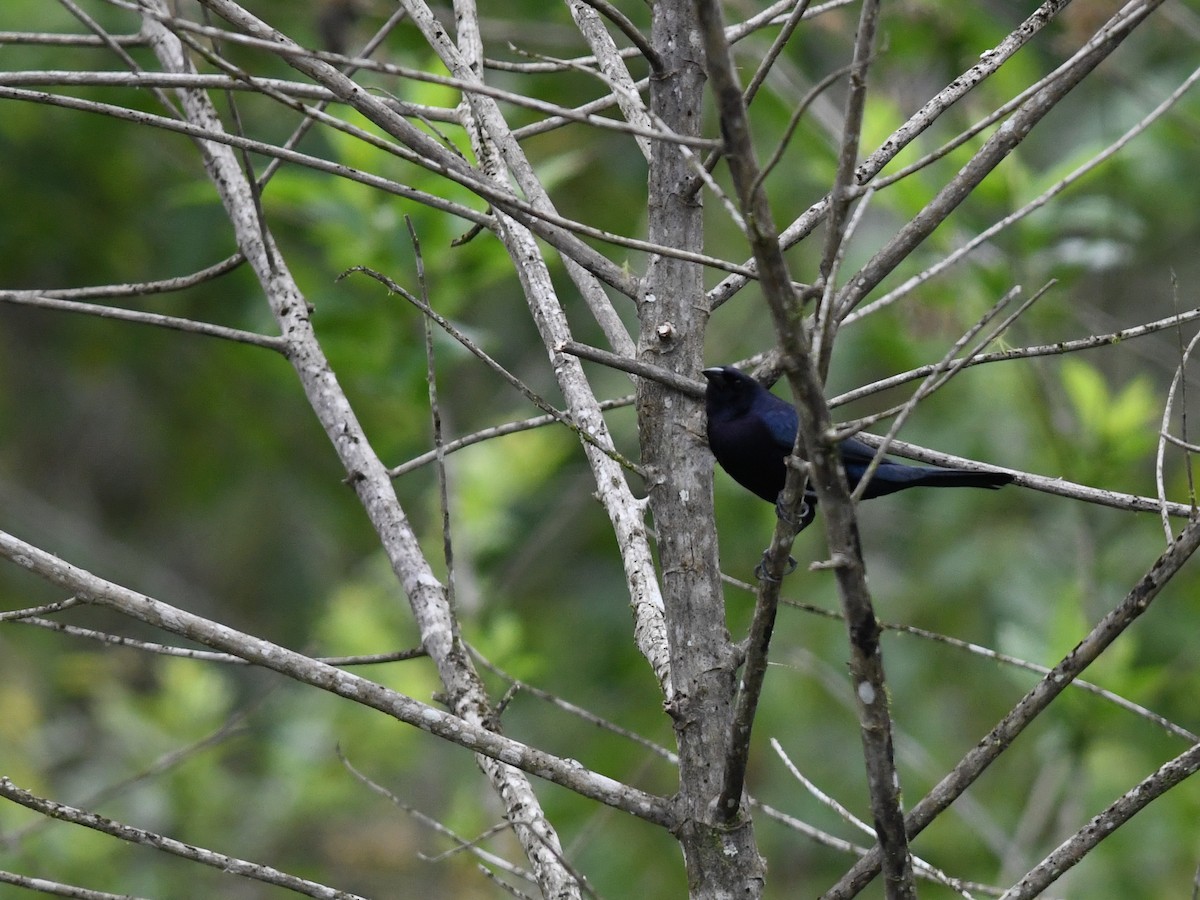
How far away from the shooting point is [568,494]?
21.7 feet

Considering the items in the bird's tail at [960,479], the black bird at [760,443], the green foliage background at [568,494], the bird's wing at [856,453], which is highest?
the green foliage background at [568,494]

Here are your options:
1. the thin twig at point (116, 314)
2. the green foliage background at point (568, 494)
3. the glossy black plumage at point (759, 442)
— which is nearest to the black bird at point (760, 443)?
the glossy black plumage at point (759, 442)

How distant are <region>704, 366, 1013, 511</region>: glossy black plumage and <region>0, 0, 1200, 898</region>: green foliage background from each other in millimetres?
912

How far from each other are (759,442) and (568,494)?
3.21 m

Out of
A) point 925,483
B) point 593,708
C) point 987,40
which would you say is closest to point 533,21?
point 987,40

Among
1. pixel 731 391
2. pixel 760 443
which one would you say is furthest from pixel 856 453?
pixel 731 391

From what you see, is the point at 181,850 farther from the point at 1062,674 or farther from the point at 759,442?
the point at 759,442

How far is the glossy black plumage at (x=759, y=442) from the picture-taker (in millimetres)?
3248

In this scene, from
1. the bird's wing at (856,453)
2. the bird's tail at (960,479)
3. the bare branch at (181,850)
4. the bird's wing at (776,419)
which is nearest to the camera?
the bare branch at (181,850)

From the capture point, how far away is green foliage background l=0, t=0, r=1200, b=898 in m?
5.22

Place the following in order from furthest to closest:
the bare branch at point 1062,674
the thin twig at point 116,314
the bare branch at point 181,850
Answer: the thin twig at point 116,314
the bare branch at point 181,850
the bare branch at point 1062,674

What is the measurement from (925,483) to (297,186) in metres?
2.51

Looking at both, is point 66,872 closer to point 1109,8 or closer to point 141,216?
point 141,216

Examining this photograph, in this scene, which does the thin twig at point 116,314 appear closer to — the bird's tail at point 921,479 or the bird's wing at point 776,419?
the bird's wing at point 776,419
